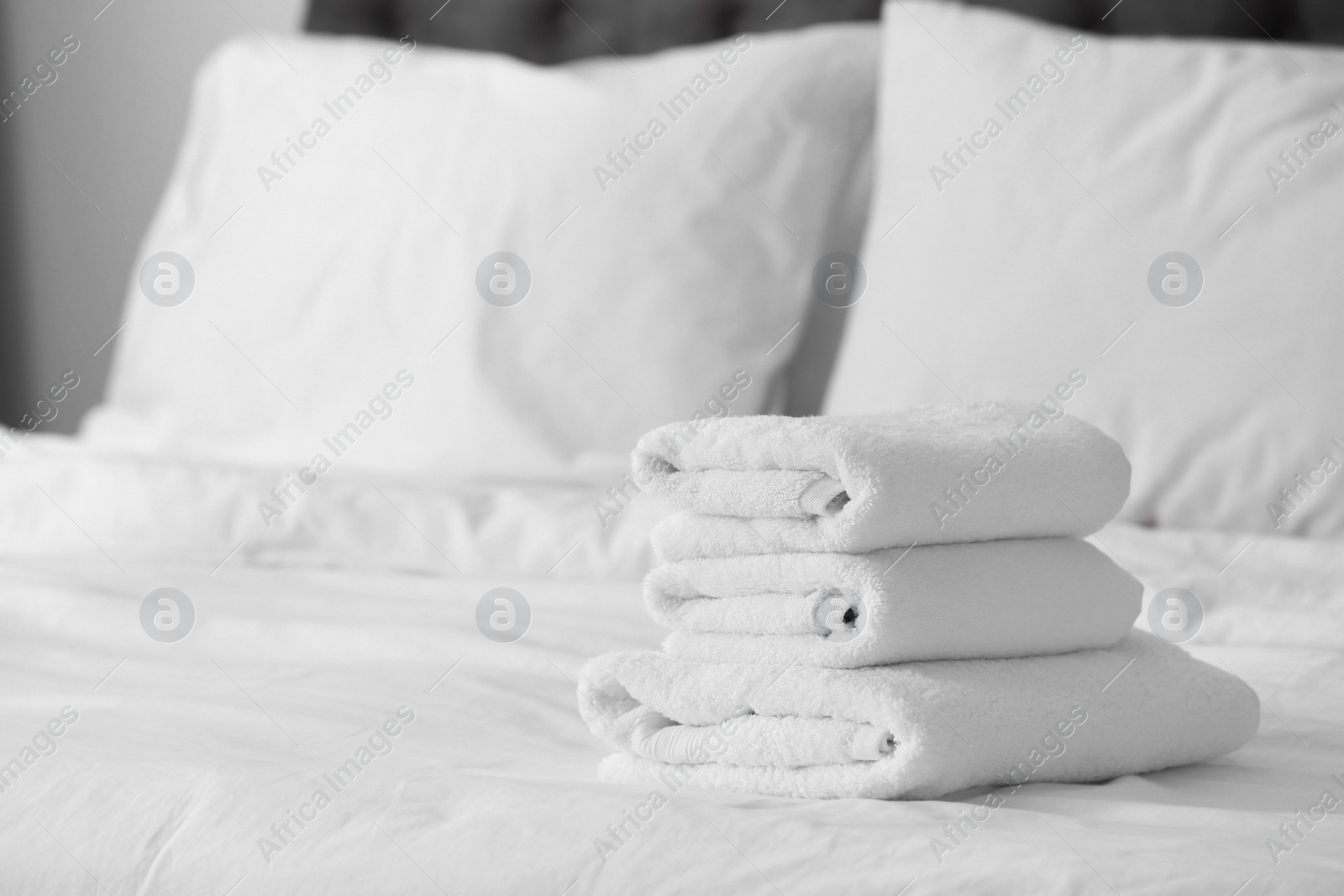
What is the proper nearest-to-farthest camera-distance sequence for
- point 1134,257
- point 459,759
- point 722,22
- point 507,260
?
point 459,759 → point 1134,257 → point 507,260 → point 722,22

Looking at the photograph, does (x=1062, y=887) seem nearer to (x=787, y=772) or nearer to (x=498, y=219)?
(x=787, y=772)

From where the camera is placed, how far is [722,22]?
2.07 m

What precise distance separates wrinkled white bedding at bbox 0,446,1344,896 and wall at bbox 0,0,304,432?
149cm

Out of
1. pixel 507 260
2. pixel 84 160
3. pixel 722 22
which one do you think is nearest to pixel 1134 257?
pixel 507 260

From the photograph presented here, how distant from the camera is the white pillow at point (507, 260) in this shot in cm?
162

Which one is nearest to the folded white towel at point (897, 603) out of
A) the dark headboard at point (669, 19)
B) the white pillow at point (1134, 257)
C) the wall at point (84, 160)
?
the white pillow at point (1134, 257)

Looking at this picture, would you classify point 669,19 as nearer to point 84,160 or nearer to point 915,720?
point 84,160

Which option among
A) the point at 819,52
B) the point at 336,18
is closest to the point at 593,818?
the point at 819,52

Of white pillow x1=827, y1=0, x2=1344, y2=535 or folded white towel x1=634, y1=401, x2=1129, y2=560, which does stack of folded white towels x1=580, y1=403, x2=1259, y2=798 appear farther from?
white pillow x1=827, y1=0, x2=1344, y2=535

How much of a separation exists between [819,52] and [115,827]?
133cm

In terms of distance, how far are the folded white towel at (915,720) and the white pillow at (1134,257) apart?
1.80 ft

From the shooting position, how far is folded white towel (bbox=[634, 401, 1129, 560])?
68 cm

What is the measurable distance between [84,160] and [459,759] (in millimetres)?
2277

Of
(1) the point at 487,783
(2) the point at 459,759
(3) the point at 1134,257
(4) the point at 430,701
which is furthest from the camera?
(3) the point at 1134,257
